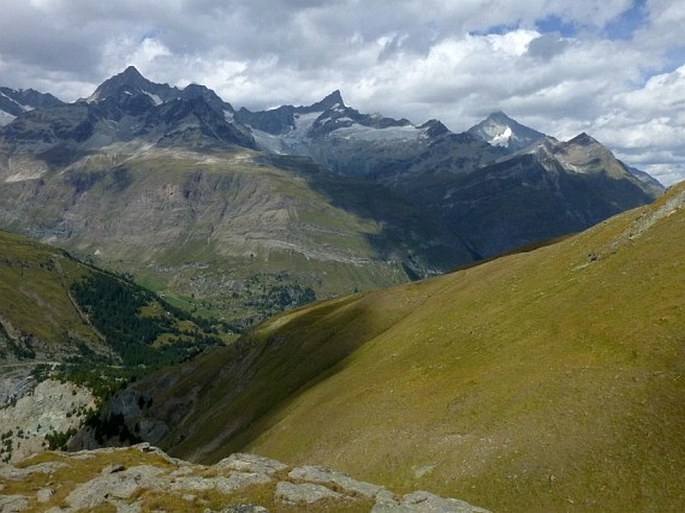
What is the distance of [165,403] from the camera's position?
16350 cm

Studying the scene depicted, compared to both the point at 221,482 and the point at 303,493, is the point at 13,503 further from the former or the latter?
the point at 303,493

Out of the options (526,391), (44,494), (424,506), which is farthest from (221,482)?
(526,391)

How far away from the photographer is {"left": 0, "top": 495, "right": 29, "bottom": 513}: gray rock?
128ft

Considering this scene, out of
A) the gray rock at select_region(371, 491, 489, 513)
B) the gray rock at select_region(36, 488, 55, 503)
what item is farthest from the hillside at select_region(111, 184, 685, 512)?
the gray rock at select_region(36, 488, 55, 503)

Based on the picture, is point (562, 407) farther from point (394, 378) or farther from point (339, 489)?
point (394, 378)

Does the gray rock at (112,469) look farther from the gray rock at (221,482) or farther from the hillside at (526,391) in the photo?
the hillside at (526,391)

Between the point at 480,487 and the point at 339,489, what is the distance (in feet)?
33.8

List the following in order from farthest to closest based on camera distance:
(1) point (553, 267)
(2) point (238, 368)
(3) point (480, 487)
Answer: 1. (2) point (238, 368)
2. (1) point (553, 267)
3. (3) point (480, 487)

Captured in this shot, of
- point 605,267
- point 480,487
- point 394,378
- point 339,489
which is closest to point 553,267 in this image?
point 605,267

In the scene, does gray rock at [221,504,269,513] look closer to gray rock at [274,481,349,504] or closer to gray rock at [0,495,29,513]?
gray rock at [274,481,349,504]

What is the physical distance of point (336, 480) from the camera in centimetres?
4081

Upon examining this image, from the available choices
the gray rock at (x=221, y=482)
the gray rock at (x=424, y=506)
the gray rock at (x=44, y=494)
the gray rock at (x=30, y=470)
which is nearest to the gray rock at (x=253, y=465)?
the gray rock at (x=221, y=482)

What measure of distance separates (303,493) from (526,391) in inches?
857

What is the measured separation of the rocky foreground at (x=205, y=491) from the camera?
118 feet
